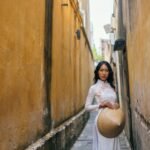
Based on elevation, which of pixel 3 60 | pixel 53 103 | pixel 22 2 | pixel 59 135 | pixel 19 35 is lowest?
pixel 59 135

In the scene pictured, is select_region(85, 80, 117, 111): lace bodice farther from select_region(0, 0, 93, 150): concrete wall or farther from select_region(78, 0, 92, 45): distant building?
select_region(78, 0, 92, 45): distant building

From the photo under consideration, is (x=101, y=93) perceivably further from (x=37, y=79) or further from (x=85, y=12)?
(x=85, y=12)

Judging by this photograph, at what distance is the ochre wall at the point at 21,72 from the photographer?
3.57m

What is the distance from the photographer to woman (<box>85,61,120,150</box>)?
13.0 ft

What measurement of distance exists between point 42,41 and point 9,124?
2.18m

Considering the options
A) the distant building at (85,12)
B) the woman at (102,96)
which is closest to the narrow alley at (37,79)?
the woman at (102,96)

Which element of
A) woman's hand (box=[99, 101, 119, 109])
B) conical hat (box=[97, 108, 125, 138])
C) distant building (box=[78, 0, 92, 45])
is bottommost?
conical hat (box=[97, 108, 125, 138])

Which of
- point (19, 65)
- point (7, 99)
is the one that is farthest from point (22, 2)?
point (7, 99)

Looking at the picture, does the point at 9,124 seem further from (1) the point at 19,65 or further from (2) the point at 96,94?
(2) the point at 96,94

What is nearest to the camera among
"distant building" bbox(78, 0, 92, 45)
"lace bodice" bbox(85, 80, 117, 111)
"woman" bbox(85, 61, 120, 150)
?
"woman" bbox(85, 61, 120, 150)

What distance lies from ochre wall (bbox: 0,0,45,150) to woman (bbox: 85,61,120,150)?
854 millimetres

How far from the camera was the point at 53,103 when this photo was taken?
258 inches

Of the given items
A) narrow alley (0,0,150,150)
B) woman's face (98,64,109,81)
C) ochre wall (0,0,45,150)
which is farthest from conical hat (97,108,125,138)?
ochre wall (0,0,45,150)

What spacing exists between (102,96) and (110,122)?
693mm
